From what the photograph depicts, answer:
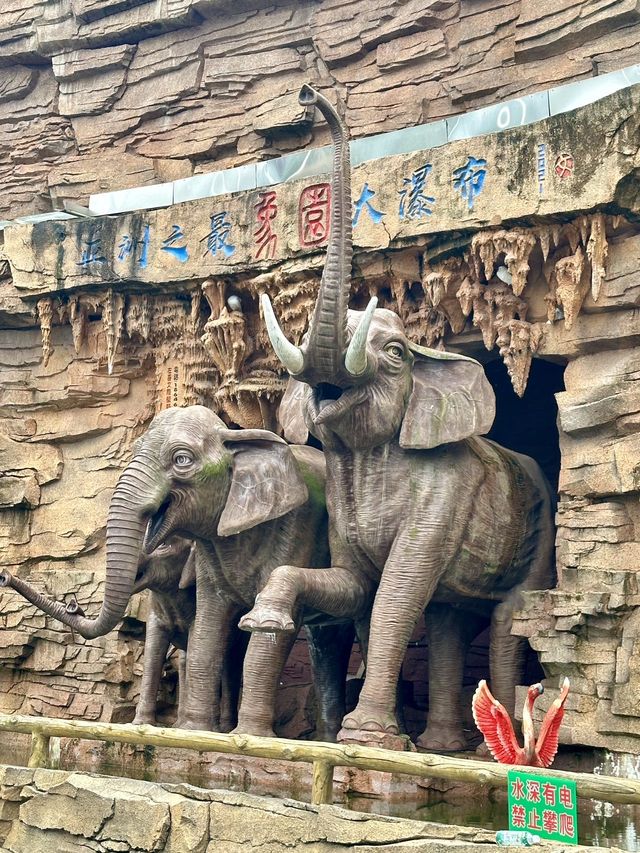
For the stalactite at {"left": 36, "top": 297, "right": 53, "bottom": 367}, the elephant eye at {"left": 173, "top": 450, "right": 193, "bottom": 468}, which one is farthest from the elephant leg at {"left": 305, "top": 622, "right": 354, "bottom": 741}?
the stalactite at {"left": 36, "top": 297, "right": 53, "bottom": 367}

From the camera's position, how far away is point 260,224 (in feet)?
32.5

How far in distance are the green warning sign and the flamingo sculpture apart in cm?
68

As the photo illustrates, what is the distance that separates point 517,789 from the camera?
5.29 metres

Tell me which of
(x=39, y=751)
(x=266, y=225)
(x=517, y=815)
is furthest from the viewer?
(x=266, y=225)

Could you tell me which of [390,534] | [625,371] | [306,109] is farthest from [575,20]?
[390,534]

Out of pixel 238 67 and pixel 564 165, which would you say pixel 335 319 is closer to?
pixel 564 165

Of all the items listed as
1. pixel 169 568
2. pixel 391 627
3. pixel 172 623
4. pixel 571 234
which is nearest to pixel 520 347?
pixel 571 234

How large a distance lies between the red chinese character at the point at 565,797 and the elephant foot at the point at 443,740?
3158mm

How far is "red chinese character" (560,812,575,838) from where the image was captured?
16.8 ft

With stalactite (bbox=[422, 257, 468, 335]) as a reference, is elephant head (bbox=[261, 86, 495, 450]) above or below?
below

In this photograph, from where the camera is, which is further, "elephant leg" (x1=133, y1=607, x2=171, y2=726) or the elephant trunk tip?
"elephant leg" (x1=133, y1=607, x2=171, y2=726)

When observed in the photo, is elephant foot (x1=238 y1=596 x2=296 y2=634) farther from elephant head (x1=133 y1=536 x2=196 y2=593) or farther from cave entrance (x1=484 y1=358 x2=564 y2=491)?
cave entrance (x1=484 y1=358 x2=564 y2=491)

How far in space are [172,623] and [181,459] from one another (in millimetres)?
1547

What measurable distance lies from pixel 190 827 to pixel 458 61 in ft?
25.7
